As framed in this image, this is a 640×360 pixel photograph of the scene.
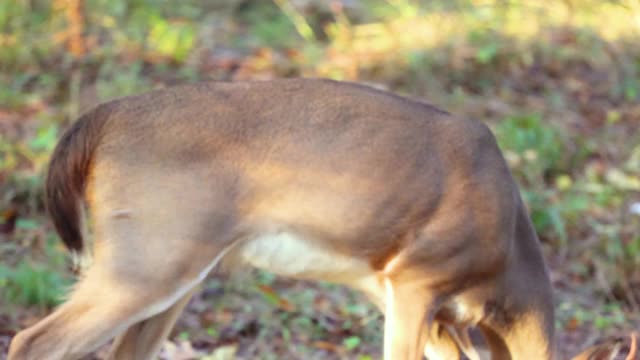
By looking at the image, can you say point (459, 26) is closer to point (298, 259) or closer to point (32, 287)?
point (32, 287)

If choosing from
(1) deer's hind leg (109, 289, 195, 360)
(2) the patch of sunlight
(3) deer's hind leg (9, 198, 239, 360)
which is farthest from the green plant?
(2) the patch of sunlight

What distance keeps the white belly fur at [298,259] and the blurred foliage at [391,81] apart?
54.0 inches

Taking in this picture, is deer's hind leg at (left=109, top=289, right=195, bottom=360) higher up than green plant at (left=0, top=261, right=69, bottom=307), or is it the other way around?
deer's hind leg at (left=109, top=289, right=195, bottom=360)

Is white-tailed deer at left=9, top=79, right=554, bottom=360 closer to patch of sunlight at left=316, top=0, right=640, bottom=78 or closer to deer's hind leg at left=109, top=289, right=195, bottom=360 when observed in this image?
deer's hind leg at left=109, top=289, right=195, bottom=360

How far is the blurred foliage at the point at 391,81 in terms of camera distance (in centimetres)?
816

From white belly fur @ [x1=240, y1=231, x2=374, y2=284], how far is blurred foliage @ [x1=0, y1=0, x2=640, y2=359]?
137 centimetres

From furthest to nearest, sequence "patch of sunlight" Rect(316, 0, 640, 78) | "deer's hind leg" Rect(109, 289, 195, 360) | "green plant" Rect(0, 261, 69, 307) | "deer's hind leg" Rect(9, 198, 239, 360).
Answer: "patch of sunlight" Rect(316, 0, 640, 78), "green plant" Rect(0, 261, 69, 307), "deer's hind leg" Rect(109, 289, 195, 360), "deer's hind leg" Rect(9, 198, 239, 360)

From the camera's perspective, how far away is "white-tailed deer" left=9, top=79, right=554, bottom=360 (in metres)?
5.70

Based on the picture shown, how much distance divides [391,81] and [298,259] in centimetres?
476

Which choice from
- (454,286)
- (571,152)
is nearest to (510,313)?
(454,286)

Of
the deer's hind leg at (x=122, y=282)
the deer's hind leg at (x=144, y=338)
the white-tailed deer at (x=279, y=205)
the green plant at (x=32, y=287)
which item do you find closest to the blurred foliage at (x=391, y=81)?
the green plant at (x=32, y=287)

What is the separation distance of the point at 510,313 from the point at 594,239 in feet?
7.98

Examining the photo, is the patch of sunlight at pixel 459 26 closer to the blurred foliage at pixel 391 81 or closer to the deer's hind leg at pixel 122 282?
the blurred foliage at pixel 391 81

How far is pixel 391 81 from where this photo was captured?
10.6 m
